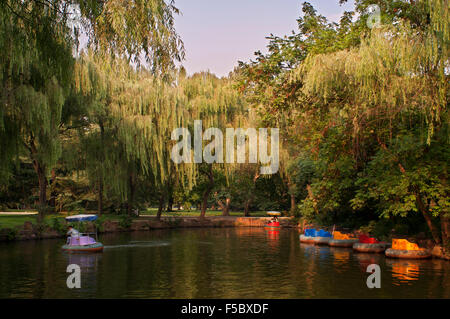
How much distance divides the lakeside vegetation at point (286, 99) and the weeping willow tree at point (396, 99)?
0.05 meters

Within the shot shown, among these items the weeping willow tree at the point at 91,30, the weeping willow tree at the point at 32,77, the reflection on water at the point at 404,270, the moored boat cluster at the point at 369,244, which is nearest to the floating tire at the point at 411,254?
the moored boat cluster at the point at 369,244

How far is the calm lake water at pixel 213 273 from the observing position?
11.2 metres

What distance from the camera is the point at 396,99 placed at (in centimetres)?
1283

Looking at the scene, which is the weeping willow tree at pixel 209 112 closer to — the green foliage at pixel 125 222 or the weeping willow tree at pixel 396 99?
the green foliage at pixel 125 222

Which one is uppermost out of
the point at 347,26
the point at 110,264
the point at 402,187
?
the point at 347,26

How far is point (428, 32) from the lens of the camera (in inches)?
458

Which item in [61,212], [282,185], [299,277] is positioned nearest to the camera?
[299,277]

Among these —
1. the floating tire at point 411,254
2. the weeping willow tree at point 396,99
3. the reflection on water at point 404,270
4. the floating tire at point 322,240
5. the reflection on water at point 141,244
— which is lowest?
the reflection on water at point 141,244

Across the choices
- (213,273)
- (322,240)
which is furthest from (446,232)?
(213,273)

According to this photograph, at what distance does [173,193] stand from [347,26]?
79.4 ft

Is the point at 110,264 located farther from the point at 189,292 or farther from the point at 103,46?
the point at 103,46

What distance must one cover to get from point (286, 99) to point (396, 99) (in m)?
3.53

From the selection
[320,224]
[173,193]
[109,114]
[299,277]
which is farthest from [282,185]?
[299,277]

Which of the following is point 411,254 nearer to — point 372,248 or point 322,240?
point 372,248
